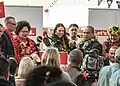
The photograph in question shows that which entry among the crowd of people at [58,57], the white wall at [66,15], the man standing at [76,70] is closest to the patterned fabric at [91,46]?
the crowd of people at [58,57]

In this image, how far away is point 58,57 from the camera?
334 centimetres

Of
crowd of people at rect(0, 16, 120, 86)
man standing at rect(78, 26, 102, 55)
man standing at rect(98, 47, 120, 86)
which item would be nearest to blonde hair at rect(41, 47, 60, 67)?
crowd of people at rect(0, 16, 120, 86)

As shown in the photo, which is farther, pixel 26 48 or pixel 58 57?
pixel 26 48

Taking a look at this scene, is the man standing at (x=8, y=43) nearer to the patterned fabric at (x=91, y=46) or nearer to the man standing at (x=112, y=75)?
the patterned fabric at (x=91, y=46)

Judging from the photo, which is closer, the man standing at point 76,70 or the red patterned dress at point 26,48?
the man standing at point 76,70

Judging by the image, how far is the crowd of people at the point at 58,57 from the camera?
125 inches

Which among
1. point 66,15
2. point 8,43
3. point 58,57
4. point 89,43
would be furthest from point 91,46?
point 66,15

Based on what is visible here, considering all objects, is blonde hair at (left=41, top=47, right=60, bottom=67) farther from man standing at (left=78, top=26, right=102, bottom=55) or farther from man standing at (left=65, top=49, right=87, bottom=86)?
man standing at (left=78, top=26, right=102, bottom=55)

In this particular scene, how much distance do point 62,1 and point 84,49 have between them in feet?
15.4

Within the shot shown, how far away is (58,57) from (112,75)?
1.93 feet

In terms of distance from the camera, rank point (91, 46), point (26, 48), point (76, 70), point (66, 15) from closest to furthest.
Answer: point (76, 70)
point (26, 48)
point (91, 46)
point (66, 15)

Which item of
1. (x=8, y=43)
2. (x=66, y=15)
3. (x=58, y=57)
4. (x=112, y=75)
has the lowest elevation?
(x=112, y=75)

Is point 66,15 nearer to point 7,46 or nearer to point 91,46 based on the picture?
point 91,46

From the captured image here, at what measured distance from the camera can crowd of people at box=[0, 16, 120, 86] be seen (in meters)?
3.17
